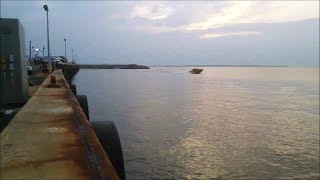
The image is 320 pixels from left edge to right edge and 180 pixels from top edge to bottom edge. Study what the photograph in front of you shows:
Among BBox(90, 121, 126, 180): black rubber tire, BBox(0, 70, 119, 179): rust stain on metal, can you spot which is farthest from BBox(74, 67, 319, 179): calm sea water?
BBox(0, 70, 119, 179): rust stain on metal

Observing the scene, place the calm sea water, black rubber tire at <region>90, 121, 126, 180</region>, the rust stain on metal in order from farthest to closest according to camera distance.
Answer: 1. the calm sea water
2. black rubber tire at <region>90, 121, 126, 180</region>
3. the rust stain on metal

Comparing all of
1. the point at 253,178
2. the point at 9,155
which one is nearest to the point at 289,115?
the point at 253,178

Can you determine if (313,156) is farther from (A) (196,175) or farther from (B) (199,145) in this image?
(A) (196,175)

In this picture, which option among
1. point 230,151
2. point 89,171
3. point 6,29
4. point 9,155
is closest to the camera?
point 89,171

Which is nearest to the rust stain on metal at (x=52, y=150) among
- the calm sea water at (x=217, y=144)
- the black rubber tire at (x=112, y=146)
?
the black rubber tire at (x=112, y=146)

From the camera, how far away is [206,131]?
58.6 ft

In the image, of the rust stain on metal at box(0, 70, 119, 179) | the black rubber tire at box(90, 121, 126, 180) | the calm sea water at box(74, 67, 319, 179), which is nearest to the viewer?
the rust stain on metal at box(0, 70, 119, 179)

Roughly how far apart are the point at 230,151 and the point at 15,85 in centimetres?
790

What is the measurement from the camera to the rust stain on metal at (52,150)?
347 cm

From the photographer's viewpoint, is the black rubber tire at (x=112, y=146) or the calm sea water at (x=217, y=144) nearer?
the black rubber tire at (x=112, y=146)

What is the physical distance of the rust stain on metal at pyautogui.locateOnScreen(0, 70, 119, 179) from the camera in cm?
347

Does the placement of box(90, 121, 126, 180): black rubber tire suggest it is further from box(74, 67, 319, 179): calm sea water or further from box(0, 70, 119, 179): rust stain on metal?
box(74, 67, 319, 179): calm sea water

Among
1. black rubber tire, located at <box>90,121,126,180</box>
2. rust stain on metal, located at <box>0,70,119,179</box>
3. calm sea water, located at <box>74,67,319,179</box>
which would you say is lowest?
calm sea water, located at <box>74,67,319,179</box>

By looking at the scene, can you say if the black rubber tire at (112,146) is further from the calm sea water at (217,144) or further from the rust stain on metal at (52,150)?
the calm sea water at (217,144)
